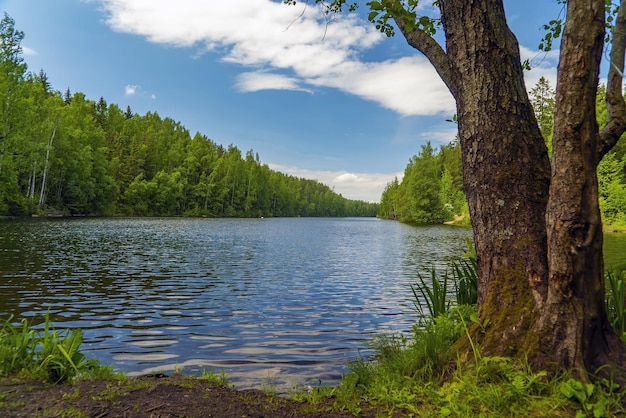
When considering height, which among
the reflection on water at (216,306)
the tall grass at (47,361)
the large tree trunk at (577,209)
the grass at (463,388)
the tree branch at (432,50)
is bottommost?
the reflection on water at (216,306)

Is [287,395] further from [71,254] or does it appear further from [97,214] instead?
[97,214]

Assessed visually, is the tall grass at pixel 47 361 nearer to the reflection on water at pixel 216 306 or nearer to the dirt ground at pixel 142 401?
the dirt ground at pixel 142 401

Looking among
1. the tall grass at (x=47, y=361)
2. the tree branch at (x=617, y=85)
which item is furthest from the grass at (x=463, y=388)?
the tall grass at (x=47, y=361)

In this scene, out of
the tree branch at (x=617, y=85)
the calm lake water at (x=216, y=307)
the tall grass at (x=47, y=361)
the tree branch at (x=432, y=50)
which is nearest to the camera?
the tree branch at (x=617, y=85)

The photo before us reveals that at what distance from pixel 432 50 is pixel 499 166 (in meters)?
1.90

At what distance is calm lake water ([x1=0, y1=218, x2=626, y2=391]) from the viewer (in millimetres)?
6625

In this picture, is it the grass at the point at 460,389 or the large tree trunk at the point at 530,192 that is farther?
the large tree trunk at the point at 530,192

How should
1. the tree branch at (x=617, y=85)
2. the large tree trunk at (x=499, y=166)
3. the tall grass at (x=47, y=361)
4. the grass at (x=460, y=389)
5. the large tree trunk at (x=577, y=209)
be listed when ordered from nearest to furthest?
the grass at (x=460, y=389) < the large tree trunk at (x=577, y=209) < the tree branch at (x=617, y=85) < the large tree trunk at (x=499, y=166) < the tall grass at (x=47, y=361)

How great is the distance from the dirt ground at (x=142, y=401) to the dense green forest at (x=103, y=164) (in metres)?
44.3

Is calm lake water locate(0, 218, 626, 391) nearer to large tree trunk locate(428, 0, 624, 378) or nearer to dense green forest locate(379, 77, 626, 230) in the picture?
large tree trunk locate(428, 0, 624, 378)

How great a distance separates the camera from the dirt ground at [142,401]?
3.40 metres

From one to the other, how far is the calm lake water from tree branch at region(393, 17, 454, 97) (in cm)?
440

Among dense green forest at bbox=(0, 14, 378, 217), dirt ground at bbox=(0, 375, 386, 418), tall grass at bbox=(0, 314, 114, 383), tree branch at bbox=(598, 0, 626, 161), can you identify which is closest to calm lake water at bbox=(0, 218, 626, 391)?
tall grass at bbox=(0, 314, 114, 383)

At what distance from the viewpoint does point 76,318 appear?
888cm
